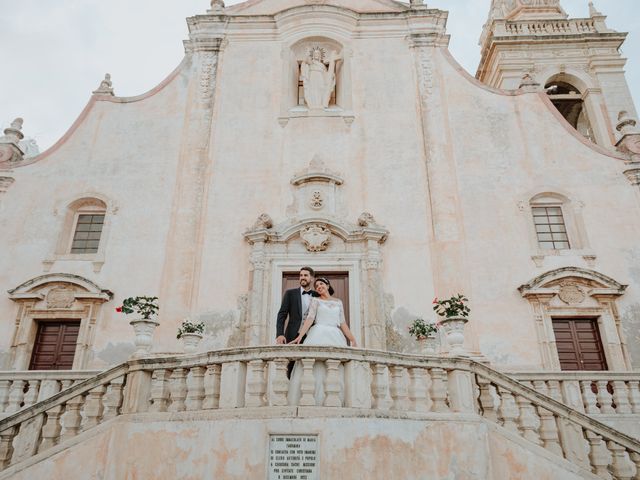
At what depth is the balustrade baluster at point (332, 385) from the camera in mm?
6445

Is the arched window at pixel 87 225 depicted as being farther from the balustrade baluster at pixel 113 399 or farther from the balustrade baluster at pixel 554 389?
the balustrade baluster at pixel 554 389

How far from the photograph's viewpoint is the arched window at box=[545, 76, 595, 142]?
67.8 ft

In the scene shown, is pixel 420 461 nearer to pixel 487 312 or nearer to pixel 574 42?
pixel 487 312

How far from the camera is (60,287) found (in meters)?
12.2

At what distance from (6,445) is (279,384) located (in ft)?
12.7

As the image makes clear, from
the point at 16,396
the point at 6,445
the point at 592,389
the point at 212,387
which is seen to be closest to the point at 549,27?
the point at 592,389

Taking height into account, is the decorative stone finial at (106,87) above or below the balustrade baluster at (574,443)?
above

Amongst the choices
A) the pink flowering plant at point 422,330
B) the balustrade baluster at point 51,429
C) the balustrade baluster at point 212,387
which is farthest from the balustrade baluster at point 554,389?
the balustrade baluster at point 51,429

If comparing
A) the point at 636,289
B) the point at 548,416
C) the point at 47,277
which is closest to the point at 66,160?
the point at 47,277

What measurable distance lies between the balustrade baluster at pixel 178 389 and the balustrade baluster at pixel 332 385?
1941 mm

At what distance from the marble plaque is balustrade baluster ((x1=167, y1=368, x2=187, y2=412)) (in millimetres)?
1456

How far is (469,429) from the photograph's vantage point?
6.65 metres

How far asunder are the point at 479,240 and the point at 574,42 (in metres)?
13.4

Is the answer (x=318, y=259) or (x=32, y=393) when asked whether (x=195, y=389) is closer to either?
(x=32, y=393)
